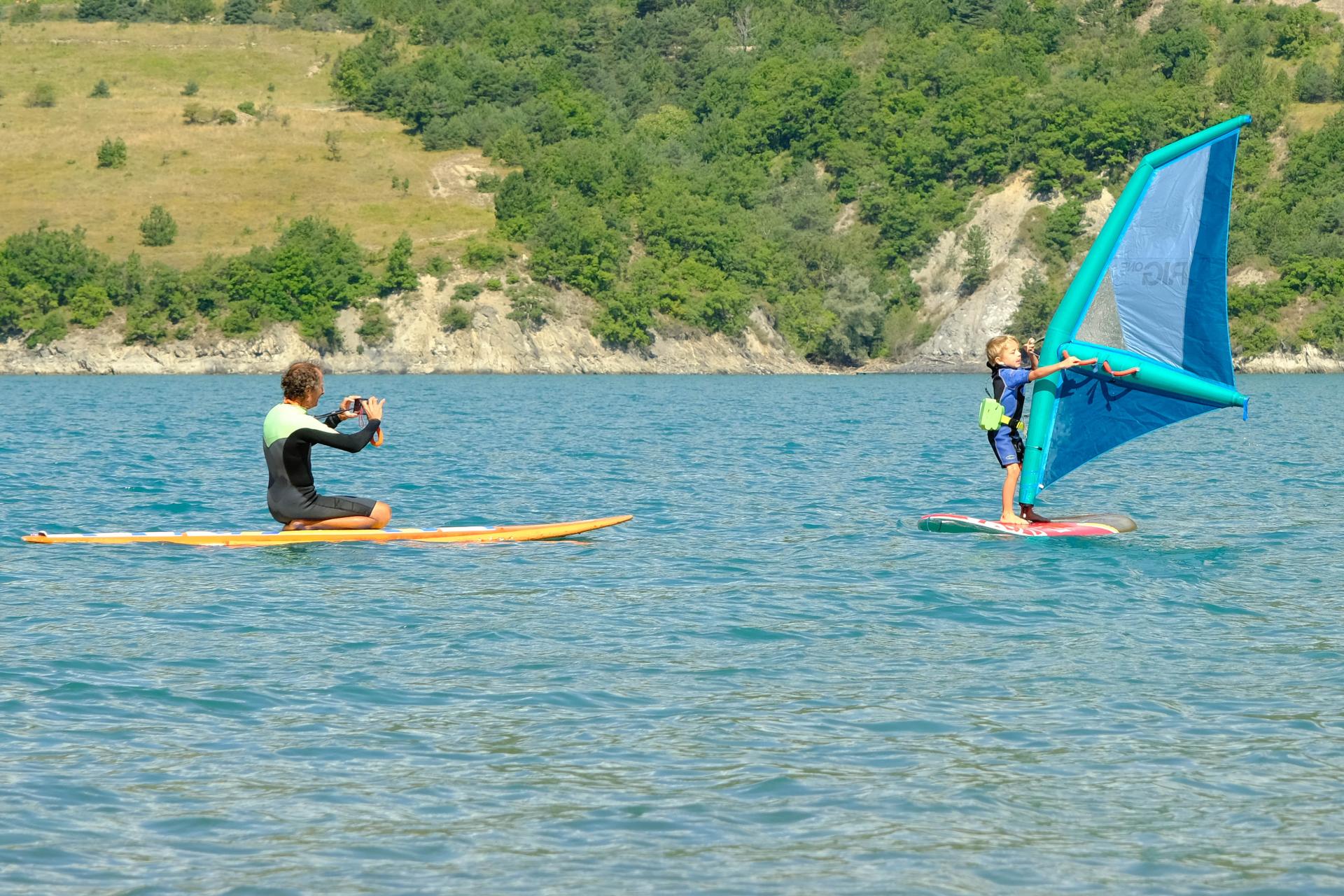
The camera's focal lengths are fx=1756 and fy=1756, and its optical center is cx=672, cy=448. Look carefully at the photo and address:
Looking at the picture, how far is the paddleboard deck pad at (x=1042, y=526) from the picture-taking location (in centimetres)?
2016

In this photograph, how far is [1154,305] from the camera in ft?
67.4

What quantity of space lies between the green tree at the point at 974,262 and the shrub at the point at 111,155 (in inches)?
2719

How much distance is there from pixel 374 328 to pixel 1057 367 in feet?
361

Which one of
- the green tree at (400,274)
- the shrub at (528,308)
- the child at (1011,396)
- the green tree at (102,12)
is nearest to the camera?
the child at (1011,396)

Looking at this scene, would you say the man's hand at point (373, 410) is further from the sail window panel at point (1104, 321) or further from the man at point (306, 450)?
the sail window panel at point (1104, 321)

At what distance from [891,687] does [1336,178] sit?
470 ft

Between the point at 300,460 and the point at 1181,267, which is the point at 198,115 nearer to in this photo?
the point at 300,460

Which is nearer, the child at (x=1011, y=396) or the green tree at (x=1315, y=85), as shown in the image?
the child at (x=1011, y=396)

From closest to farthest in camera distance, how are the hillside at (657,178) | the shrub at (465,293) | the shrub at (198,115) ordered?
the shrub at (465,293)
the hillside at (657,178)
the shrub at (198,115)

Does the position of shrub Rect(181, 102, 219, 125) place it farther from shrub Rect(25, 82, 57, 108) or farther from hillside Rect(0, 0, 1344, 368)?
shrub Rect(25, 82, 57, 108)

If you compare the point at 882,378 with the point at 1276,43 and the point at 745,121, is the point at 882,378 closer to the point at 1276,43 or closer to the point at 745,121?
the point at 745,121

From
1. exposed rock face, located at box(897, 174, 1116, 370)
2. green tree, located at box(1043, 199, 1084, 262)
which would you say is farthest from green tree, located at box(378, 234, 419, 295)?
green tree, located at box(1043, 199, 1084, 262)

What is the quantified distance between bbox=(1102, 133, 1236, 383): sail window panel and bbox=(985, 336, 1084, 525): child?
0.93 metres

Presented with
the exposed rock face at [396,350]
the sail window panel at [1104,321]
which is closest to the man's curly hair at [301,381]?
the sail window panel at [1104,321]
